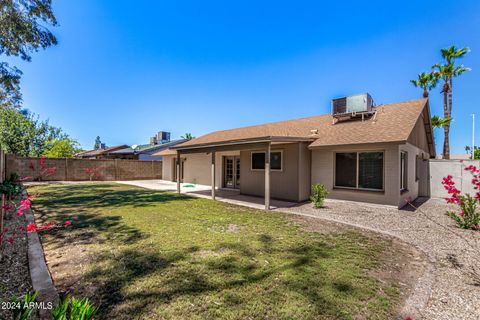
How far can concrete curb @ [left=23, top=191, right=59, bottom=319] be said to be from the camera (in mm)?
2463

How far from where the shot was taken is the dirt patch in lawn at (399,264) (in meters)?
3.05

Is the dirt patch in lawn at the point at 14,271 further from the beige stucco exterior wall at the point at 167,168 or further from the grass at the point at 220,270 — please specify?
the beige stucco exterior wall at the point at 167,168

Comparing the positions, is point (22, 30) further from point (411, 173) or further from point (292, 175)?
point (411, 173)

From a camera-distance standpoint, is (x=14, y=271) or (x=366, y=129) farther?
(x=366, y=129)

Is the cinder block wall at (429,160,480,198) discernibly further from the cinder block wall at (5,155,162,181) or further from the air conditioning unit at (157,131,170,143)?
the air conditioning unit at (157,131,170,143)

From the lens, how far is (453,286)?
3066mm

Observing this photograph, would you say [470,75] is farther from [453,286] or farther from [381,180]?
[453,286]

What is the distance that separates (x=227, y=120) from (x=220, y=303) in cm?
2490

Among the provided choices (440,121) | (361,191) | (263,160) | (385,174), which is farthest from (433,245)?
(440,121)

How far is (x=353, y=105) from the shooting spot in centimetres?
1075

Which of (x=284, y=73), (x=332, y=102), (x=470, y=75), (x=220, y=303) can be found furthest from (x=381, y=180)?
(x=470, y=75)

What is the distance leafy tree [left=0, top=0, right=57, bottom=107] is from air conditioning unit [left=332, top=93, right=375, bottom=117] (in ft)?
46.2

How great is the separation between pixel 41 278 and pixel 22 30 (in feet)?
38.5

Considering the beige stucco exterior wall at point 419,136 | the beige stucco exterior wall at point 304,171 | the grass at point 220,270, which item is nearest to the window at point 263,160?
the beige stucco exterior wall at point 304,171
